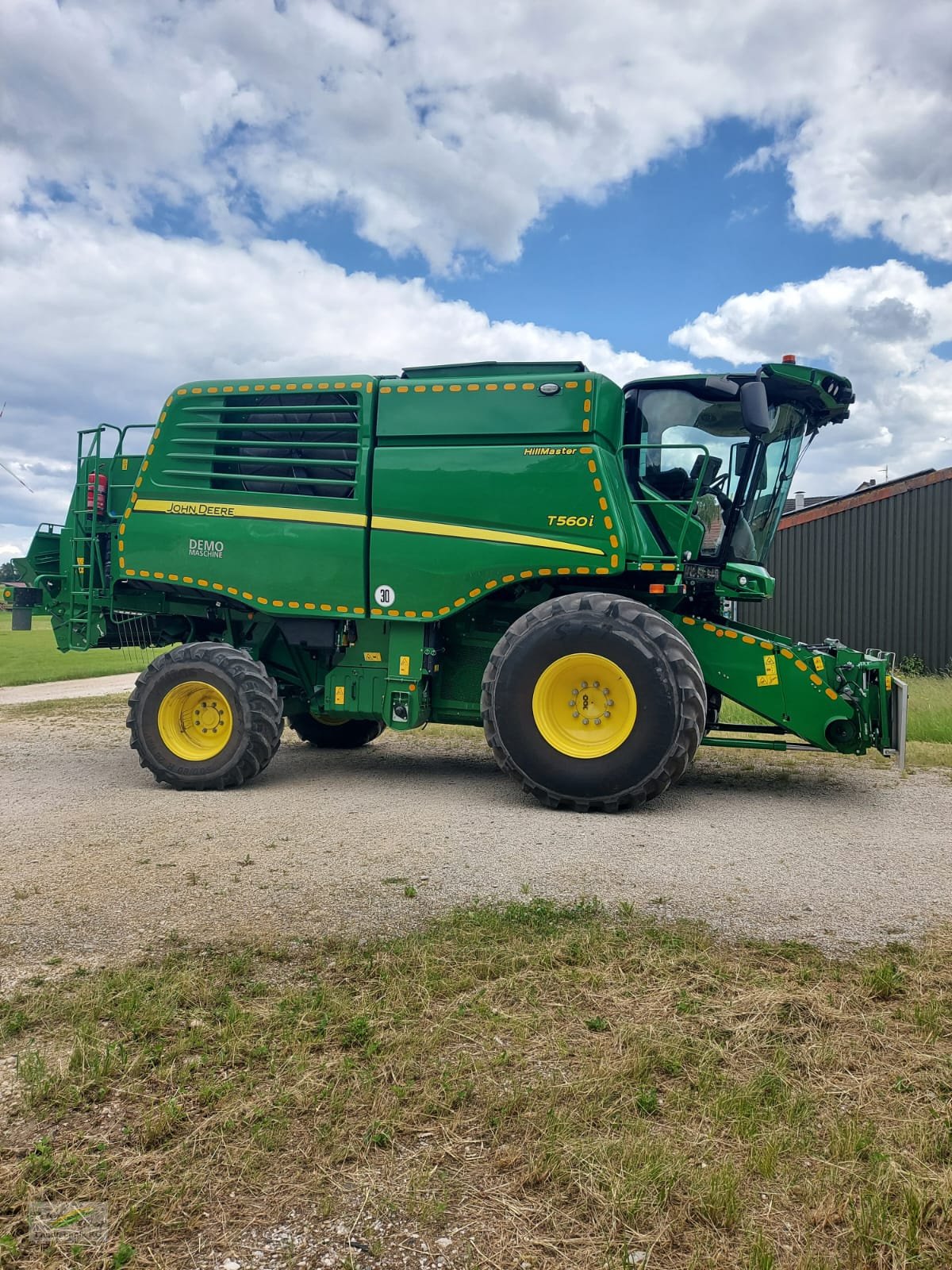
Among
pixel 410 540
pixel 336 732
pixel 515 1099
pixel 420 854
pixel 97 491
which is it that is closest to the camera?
pixel 515 1099

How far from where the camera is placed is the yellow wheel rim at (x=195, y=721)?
756cm

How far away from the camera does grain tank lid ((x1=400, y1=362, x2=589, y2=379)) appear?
7363mm

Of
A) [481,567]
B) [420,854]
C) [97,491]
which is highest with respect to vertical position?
[97,491]

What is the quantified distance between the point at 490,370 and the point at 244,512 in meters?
2.36

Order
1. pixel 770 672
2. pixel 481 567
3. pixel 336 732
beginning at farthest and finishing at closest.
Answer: pixel 336 732 → pixel 481 567 → pixel 770 672

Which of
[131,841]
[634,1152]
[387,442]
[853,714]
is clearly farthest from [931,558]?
[634,1152]

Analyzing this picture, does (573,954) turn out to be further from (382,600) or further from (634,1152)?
(382,600)

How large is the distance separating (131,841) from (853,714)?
16.7 ft

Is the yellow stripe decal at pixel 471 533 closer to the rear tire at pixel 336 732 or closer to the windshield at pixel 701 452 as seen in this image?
the windshield at pixel 701 452

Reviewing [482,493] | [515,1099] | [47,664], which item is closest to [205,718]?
[482,493]

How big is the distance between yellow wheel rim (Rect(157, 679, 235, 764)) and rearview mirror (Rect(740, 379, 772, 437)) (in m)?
4.60

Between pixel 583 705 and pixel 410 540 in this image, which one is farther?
pixel 410 540

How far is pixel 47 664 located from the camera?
81.7 feet

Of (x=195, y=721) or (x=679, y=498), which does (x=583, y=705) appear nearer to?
(x=679, y=498)
